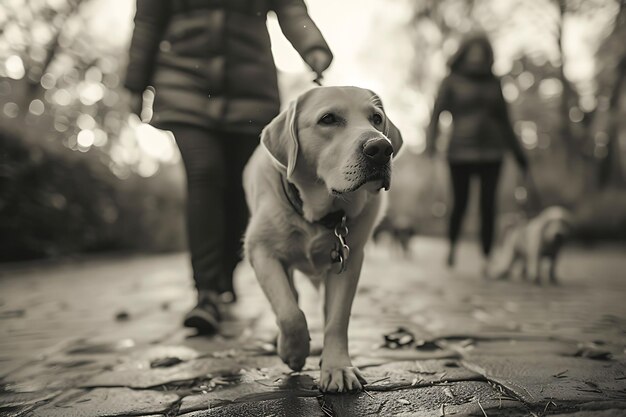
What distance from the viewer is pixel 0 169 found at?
761 cm

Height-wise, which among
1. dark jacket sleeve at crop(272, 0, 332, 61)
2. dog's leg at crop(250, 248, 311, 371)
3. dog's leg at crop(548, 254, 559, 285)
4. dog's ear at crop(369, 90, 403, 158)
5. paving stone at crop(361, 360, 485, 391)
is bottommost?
dog's leg at crop(548, 254, 559, 285)

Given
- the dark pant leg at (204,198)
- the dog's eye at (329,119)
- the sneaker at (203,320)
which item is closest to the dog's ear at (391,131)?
the dog's eye at (329,119)

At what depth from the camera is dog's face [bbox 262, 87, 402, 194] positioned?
6.29 feet

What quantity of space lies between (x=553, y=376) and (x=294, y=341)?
93cm

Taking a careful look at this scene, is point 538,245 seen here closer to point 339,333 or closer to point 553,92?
point 339,333

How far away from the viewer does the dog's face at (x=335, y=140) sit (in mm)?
1916

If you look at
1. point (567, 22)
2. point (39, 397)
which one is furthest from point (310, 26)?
point (567, 22)

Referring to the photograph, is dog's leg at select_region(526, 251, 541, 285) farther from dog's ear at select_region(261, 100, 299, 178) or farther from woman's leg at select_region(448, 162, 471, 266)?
dog's ear at select_region(261, 100, 299, 178)

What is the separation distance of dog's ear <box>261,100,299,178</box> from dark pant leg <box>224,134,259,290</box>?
1.10 metres

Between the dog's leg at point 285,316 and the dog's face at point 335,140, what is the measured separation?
1.31 feet

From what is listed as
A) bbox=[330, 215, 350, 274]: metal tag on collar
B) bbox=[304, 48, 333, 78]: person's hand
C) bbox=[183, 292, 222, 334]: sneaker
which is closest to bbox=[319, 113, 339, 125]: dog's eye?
bbox=[330, 215, 350, 274]: metal tag on collar

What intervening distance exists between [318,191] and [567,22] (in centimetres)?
1439

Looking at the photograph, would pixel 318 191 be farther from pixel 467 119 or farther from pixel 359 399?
pixel 467 119

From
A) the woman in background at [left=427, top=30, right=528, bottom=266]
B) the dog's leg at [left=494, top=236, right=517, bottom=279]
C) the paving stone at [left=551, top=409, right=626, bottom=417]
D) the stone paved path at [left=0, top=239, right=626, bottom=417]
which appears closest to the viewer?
the paving stone at [left=551, top=409, right=626, bottom=417]
